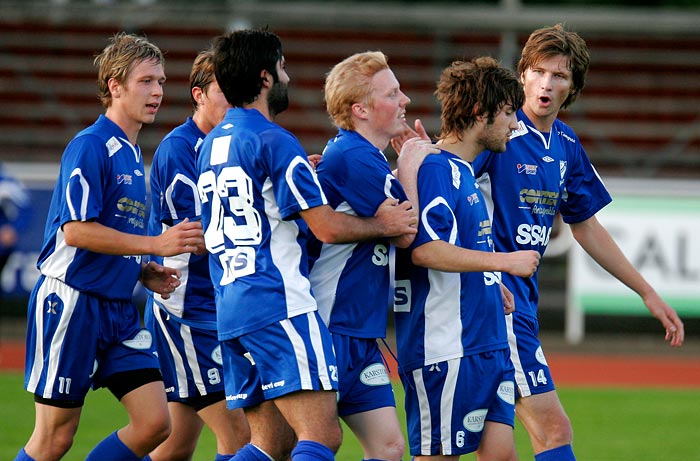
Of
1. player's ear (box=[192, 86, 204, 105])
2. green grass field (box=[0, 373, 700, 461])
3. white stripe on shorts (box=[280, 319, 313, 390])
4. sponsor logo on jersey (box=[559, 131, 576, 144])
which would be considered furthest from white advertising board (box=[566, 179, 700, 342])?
white stripe on shorts (box=[280, 319, 313, 390])

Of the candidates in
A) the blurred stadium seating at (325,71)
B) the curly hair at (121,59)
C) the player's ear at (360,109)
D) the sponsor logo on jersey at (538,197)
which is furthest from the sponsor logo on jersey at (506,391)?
the blurred stadium seating at (325,71)

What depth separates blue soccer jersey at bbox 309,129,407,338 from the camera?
4781mm

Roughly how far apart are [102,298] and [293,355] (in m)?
1.45

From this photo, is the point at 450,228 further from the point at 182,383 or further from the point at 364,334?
the point at 182,383

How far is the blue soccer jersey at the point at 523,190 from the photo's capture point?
217 inches

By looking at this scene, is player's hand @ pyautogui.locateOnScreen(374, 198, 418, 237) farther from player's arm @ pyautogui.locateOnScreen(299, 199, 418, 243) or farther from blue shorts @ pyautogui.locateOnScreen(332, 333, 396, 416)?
blue shorts @ pyautogui.locateOnScreen(332, 333, 396, 416)

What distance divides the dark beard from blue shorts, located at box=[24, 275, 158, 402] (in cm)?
147

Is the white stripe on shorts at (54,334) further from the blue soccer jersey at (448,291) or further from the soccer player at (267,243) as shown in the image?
the blue soccer jersey at (448,291)

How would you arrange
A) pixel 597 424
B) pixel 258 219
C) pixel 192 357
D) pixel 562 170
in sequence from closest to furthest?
1. pixel 258 219
2. pixel 562 170
3. pixel 192 357
4. pixel 597 424

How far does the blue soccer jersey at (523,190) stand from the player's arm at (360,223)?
3.08ft

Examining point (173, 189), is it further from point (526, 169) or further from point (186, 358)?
point (526, 169)

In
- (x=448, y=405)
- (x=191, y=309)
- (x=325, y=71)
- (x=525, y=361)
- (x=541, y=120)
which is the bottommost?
(x=448, y=405)

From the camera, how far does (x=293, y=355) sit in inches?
174

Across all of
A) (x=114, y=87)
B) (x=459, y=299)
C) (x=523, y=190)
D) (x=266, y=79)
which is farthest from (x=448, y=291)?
(x=114, y=87)
